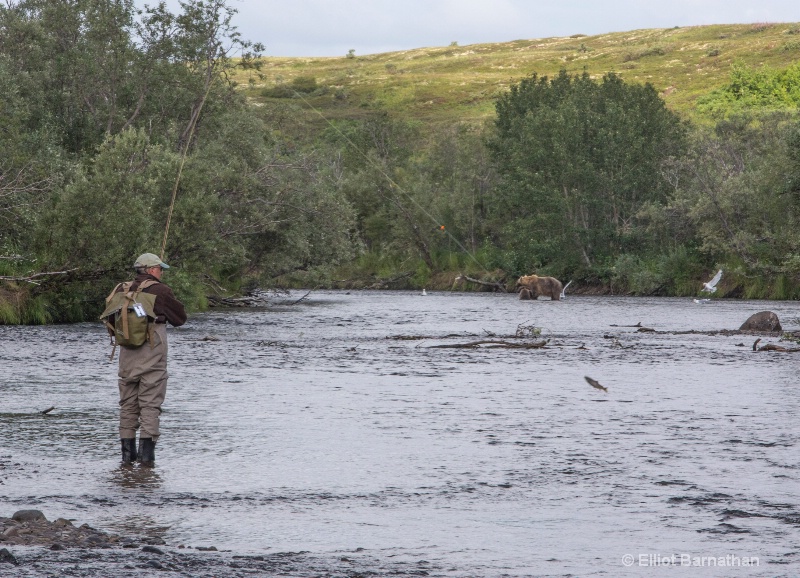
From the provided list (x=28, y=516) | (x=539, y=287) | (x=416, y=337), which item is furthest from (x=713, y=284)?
(x=28, y=516)

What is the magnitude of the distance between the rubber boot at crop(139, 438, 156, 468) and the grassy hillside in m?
95.0

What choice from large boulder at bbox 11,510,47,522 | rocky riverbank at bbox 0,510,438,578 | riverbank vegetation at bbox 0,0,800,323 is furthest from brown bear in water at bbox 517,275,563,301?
rocky riverbank at bbox 0,510,438,578

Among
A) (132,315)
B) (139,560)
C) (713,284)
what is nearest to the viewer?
(139,560)

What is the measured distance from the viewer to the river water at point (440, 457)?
7152 mm

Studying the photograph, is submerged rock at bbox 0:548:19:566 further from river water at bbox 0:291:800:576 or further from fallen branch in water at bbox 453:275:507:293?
fallen branch in water at bbox 453:275:507:293

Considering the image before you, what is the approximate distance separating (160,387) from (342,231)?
1388 inches

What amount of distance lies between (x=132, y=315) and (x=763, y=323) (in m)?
21.2

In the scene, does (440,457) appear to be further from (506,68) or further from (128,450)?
(506,68)

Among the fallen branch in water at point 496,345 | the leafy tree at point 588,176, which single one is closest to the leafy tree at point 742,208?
the leafy tree at point 588,176

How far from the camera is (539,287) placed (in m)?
50.0

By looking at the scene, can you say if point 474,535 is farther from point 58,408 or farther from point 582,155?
point 582,155

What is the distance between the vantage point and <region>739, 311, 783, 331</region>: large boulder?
91.3 ft

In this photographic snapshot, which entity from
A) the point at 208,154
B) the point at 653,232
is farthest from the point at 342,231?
the point at 653,232

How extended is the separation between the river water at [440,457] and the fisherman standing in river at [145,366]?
28 cm
